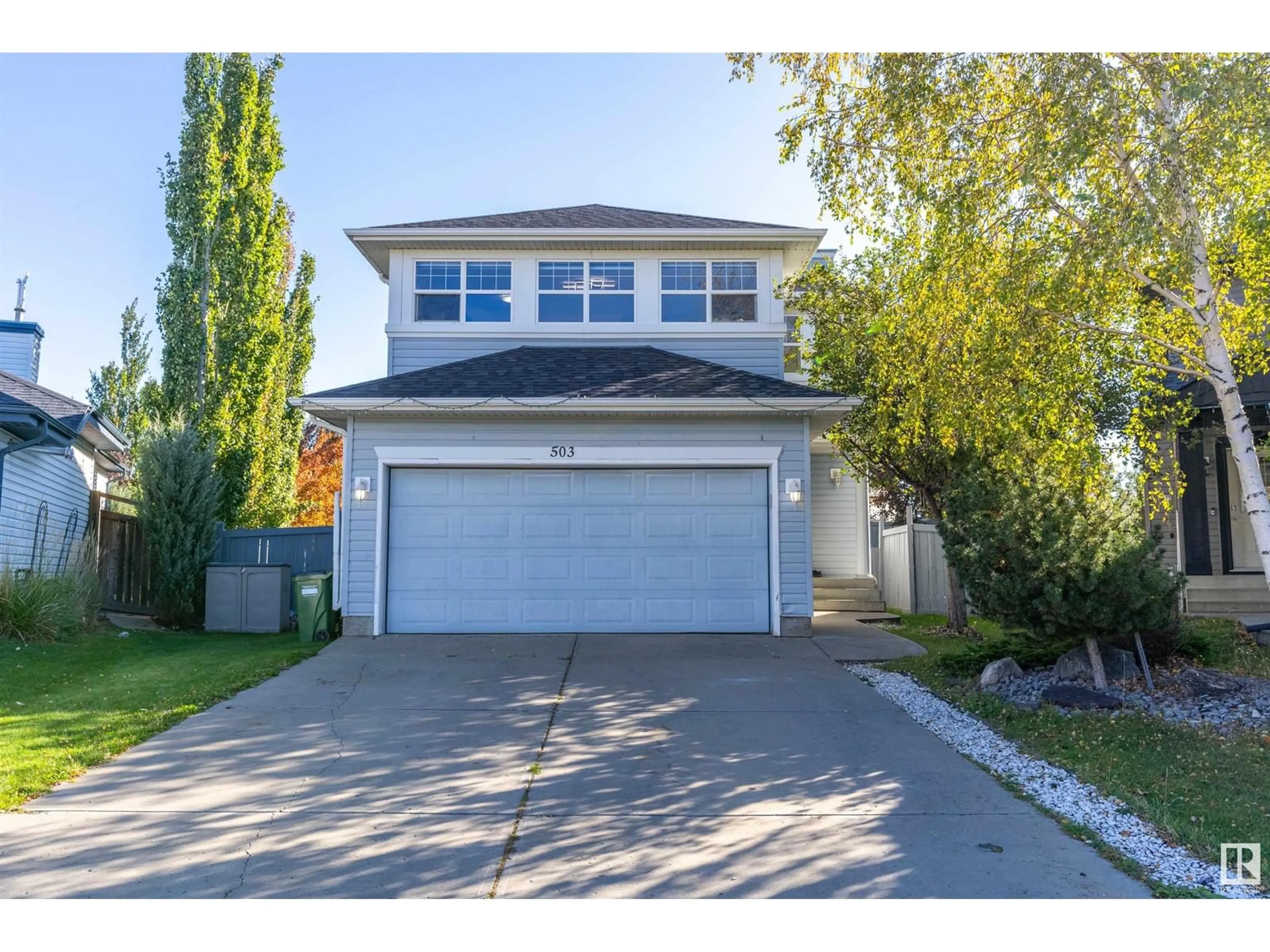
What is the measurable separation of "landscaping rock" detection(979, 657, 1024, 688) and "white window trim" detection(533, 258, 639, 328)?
733 cm

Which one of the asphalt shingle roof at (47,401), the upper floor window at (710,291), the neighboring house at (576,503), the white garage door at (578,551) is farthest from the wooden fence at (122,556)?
the upper floor window at (710,291)

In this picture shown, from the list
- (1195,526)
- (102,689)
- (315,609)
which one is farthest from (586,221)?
(1195,526)

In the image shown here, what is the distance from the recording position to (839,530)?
56.7ft

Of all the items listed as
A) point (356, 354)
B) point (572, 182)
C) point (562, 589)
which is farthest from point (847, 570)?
point (356, 354)

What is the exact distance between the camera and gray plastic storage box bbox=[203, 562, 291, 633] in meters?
12.6

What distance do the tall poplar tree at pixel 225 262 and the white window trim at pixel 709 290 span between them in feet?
30.4

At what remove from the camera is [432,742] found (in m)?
5.98

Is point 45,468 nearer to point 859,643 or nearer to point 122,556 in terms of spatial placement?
point 122,556

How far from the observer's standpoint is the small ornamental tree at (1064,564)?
695cm

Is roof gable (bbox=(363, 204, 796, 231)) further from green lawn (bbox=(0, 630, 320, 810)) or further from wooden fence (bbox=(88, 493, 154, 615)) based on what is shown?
wooden fence (bbox=(88, 493, 154, 615))

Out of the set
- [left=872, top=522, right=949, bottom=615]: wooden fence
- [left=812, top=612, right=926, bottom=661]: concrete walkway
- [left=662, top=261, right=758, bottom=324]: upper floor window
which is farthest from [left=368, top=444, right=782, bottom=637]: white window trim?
[left=872, top=522, right=949, bottom=615]: wooden fence

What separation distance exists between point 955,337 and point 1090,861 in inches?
212

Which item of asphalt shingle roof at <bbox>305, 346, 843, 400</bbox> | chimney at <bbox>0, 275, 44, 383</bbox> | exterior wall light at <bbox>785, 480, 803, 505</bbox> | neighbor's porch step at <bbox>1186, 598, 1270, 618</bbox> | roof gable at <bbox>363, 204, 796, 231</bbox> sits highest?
roof gable at <bbox>363, 204, 796, 231</bbox>

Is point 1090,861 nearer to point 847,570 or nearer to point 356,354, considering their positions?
point 847,570
